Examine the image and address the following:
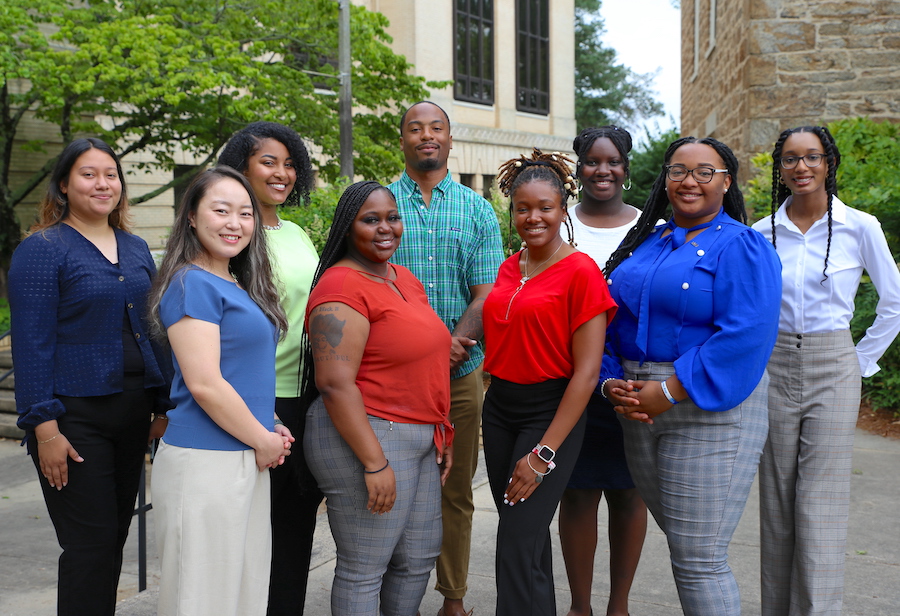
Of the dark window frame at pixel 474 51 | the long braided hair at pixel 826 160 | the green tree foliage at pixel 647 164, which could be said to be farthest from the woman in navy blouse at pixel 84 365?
the dark window frame at pixel 474 51

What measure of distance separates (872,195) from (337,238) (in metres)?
5.93

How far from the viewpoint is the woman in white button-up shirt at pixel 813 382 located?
3283mm

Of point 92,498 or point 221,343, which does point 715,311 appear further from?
point 92,498

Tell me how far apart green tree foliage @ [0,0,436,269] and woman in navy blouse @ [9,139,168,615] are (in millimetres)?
7763

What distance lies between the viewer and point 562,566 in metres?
4.57

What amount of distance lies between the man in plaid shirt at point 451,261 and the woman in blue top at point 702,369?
93cm

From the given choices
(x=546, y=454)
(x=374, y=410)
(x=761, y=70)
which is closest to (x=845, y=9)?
(x=761, y=70)

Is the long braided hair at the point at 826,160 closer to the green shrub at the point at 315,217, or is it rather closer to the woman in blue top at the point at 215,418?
the woman in blue top at the point at 215,418

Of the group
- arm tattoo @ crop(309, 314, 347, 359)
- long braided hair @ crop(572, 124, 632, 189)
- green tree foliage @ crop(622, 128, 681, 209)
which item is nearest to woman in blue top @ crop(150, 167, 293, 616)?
arm tattoo @ crop(309, 314, 347, 359)

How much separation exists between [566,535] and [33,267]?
2445 millimetres

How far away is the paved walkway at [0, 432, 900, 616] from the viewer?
408 centimetres

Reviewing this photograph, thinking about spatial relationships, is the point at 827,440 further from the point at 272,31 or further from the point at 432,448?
the point at 272,31

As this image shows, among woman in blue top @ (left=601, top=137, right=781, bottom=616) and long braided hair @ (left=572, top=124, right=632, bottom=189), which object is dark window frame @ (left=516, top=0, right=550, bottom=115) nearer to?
long braided hair @ (left=572, top=124, right=632, bottom=189)

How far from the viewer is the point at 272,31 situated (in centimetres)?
1327
